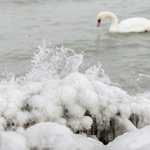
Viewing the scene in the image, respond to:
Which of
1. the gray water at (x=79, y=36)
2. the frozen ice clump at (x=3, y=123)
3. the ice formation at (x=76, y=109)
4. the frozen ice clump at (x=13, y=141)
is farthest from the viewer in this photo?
the gray water at (x=79, y=36)

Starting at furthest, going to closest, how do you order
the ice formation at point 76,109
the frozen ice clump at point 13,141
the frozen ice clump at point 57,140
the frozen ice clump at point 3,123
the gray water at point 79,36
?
the gray water at point 79,36, the ice formation at point 76,109, the frozen ice clump at point 3,123, the frozen ice clump at point 57,140, the frozen ice clump at point 13,141

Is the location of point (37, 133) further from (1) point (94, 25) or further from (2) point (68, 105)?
(1) point (94, 25)

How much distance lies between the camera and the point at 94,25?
9.16 meters

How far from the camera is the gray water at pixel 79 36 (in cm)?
566

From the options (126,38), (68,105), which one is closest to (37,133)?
(68,105)

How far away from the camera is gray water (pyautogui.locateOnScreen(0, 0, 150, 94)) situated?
566 centimetres

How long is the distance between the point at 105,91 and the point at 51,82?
0.61 m

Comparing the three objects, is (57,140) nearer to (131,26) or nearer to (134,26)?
(131,26)

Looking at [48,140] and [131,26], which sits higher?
[131,26]

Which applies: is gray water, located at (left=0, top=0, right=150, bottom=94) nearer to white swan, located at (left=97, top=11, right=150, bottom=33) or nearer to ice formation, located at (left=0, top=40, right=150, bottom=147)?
white swan, located at (left=97, top=11, right=150, bottom=33)

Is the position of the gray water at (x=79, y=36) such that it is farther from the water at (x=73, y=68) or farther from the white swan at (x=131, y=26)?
the white swan at (x=131, y=26)

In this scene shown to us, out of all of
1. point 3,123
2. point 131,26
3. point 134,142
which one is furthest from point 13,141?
point 131,26

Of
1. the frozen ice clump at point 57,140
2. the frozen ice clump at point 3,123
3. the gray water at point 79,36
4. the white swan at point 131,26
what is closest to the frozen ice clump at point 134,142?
the frozen ice clump at point 57,140

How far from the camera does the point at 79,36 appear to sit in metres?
7.89
